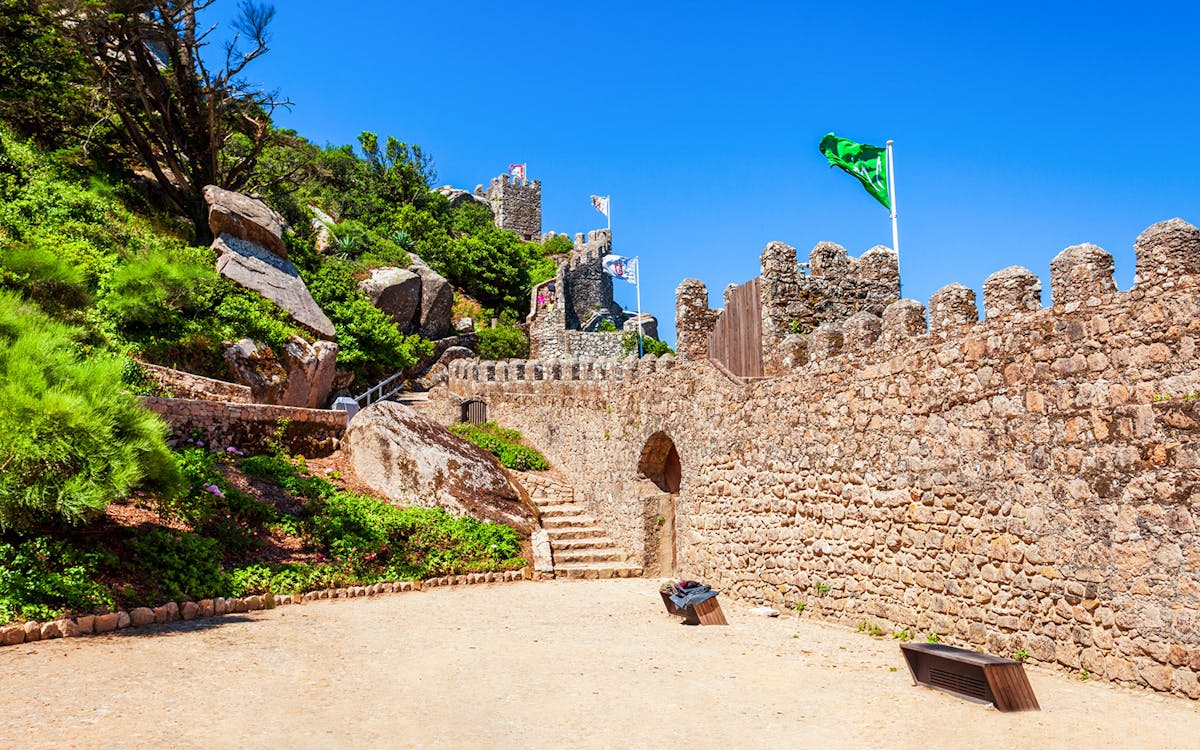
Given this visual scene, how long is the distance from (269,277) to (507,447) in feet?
24.5

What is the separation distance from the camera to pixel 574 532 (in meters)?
14.9

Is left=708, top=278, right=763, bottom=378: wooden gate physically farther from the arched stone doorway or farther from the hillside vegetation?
the hillside vegetation

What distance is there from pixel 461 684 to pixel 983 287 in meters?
5.80

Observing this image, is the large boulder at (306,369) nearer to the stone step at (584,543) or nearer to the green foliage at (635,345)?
the stone step at (584,543)

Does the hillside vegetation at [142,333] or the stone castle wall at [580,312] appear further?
the stone castle wall at [580,312]

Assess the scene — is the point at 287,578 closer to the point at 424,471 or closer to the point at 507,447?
the point at 424,471

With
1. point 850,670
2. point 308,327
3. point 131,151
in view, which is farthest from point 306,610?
point 131,151

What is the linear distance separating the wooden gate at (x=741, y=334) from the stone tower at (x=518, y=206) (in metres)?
45.7

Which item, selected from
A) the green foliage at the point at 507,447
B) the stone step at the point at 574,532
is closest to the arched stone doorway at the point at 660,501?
the stone step at the point at 574,532

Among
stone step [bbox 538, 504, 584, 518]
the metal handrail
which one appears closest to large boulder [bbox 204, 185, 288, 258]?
the metal handrail

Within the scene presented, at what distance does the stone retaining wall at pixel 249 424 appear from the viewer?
12.5m

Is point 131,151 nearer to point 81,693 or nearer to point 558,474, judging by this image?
point 558,474

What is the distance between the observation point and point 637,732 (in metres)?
5.30

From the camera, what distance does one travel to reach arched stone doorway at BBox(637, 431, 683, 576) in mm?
13805
